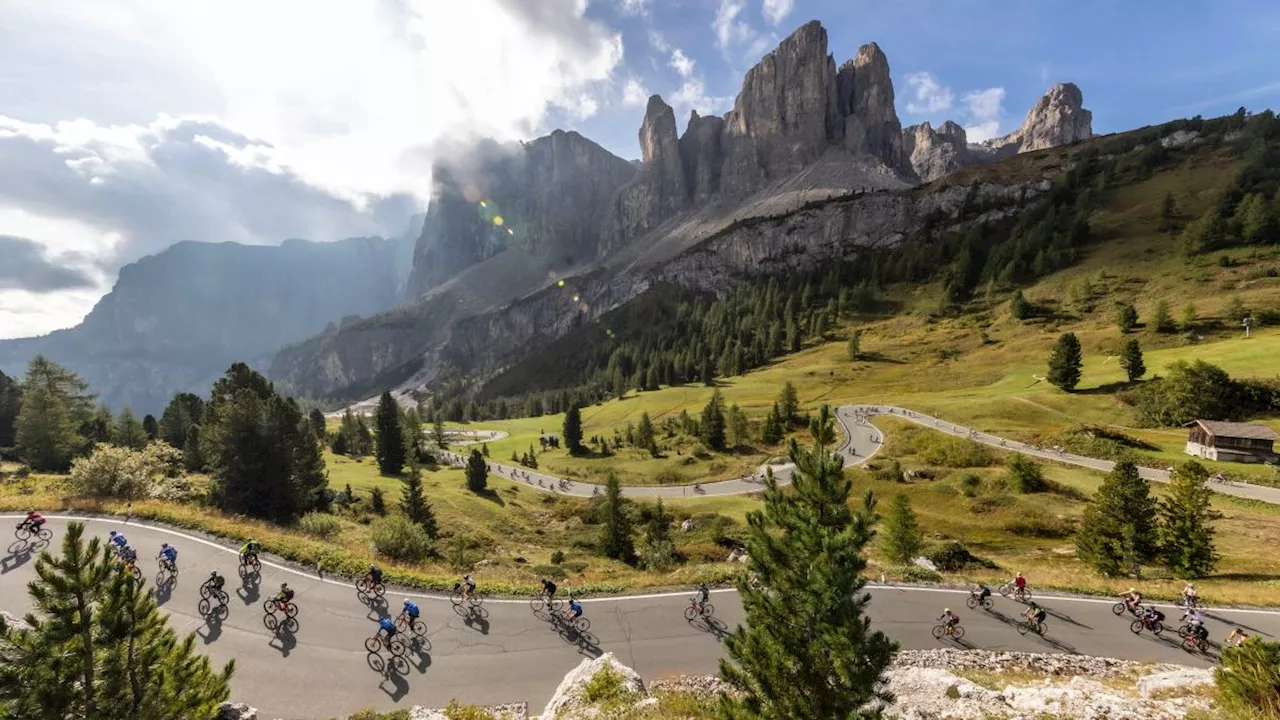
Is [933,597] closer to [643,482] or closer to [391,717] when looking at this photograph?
[391,717]

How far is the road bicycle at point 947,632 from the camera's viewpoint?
21.5 m

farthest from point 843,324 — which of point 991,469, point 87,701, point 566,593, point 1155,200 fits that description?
point 87,701

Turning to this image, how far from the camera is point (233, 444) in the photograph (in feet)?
127

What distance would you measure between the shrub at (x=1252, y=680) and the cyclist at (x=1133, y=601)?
13.0 metres

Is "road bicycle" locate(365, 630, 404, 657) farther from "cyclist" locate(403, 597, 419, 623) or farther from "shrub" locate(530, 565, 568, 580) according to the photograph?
"shrub" locate(530, 565, 568, 580)

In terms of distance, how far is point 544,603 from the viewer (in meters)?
23.0

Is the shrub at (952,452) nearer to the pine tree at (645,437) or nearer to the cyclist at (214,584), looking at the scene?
the pine tree at (645,437)

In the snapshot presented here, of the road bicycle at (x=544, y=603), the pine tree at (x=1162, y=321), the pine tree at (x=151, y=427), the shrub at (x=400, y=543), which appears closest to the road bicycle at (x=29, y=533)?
the shrub at (x=400, y=543)

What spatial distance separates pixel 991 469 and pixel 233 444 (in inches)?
3062

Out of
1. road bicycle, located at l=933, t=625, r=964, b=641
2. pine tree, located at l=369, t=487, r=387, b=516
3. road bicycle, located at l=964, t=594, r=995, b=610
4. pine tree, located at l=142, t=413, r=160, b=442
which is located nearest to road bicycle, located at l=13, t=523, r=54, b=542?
pine tree, located at l=369, t=487, r=387, b=516

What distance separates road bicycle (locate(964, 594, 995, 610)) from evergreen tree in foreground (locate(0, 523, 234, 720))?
96.4 feet

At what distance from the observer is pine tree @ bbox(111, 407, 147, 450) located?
7097 centimetres

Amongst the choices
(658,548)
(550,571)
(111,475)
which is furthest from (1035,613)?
(111,475)

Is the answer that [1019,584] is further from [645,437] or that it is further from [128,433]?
[128,433]
